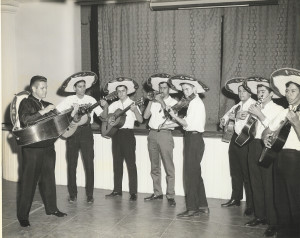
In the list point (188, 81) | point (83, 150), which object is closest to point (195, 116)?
point (188, 81)

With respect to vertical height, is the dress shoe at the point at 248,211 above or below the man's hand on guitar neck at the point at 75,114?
below

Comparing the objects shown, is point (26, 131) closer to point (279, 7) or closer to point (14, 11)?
point (14, 11)

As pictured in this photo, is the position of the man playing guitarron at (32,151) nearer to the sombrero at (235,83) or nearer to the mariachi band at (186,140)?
the mariachi band at (186,140)

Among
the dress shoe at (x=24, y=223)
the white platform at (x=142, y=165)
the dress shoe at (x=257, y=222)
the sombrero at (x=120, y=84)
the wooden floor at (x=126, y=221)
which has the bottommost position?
the wooden floor at (x=126, y=221)

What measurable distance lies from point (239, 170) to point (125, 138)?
178 centimetres

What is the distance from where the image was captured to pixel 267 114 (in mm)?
4578

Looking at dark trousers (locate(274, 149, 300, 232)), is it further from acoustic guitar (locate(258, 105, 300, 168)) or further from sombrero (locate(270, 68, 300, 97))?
sombrero (locate(270, 68, 300, 97))

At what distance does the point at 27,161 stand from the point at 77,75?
5.33 ft

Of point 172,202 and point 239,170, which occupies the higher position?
point 239,170

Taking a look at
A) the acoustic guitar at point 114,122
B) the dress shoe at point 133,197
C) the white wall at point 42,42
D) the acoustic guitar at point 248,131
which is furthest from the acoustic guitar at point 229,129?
the white wall at point 42,42

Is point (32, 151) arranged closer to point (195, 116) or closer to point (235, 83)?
point (195, 116)

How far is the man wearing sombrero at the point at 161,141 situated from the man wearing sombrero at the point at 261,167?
4.35ft

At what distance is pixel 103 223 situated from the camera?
16.0ft

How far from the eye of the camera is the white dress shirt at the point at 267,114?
14.6 feet
